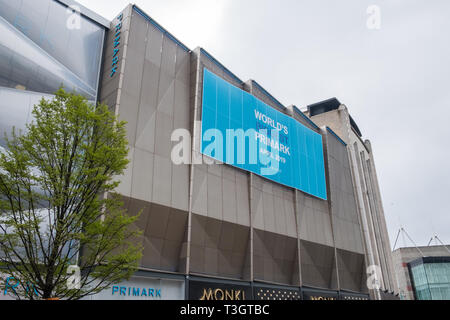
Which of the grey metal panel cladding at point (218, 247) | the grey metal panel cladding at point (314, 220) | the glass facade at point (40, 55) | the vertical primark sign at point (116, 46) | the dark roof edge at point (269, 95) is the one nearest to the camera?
the glass facade at point (40, 55)

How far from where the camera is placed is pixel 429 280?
10700cm

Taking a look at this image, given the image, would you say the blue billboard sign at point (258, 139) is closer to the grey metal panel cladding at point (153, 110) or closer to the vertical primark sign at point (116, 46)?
the grey metal panel cladding at point (153, 110)

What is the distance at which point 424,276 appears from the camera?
Result: 109m

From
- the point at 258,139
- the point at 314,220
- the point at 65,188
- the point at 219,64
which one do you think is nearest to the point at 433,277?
the point at 314,220

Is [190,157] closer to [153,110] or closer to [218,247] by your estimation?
[153,110]

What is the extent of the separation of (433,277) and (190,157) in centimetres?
10563

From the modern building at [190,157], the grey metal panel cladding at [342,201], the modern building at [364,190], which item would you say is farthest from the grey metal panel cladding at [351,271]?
the modern building at [364,190]

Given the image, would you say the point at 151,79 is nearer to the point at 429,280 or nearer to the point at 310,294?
the point at 310,294

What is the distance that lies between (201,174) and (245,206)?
18.7 ft

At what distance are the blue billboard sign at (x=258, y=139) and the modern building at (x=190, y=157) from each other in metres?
0.15

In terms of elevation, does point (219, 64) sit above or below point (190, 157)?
above

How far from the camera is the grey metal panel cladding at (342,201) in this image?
44.2 metres
